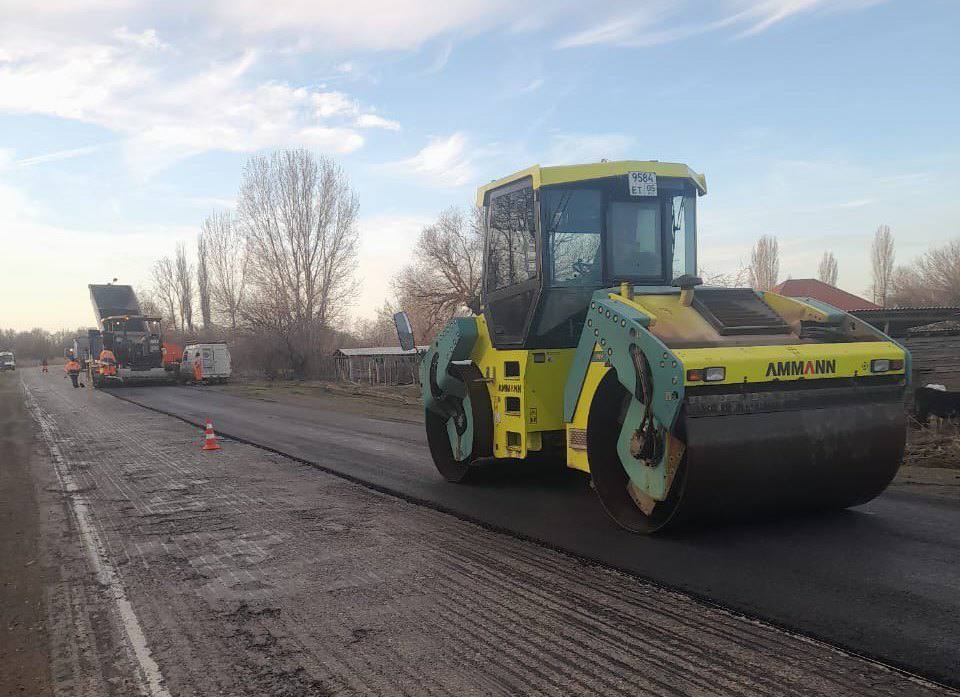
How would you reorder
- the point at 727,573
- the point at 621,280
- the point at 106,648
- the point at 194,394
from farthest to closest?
the point at 194,394, the point at 621,280, the point at 727,573, the point at 106,648

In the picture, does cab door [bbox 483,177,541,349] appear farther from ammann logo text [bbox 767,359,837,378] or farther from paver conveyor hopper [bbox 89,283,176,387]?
paver conveyor hopper [bbox 89,283,176,387]

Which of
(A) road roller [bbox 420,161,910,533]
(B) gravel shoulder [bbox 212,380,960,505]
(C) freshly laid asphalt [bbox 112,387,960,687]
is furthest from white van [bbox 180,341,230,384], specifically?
(A) road roller [bbox 420,161,910,533]

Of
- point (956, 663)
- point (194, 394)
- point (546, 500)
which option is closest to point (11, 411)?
point (194, 394)

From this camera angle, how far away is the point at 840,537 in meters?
5.18

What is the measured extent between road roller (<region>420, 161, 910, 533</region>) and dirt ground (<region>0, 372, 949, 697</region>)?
92 cm

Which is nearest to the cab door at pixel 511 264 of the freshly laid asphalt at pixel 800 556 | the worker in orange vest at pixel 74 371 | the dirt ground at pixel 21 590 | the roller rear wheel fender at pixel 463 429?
the roller rear wheel fender at pixel 463 429

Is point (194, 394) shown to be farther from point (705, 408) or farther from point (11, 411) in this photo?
point (705, 408)

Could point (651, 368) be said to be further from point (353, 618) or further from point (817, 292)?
point (817, 292)

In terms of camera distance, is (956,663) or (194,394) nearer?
(956,663)

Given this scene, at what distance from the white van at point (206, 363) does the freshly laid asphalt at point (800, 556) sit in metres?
27.7

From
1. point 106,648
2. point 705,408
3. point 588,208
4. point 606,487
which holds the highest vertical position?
point 588,208

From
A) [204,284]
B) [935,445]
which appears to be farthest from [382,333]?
[935,445]

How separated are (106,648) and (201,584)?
1007 mm

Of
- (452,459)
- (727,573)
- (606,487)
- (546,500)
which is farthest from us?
(452,459)
